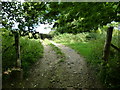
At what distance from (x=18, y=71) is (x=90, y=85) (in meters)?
2.90

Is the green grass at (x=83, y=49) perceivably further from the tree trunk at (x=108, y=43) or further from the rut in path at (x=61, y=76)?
the tree trunk at (x=108, y=43)

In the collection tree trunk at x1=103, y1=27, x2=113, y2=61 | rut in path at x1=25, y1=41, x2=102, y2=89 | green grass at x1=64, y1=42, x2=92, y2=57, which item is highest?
tree trunk at x1=103, y1=27, x2=113, y2=61

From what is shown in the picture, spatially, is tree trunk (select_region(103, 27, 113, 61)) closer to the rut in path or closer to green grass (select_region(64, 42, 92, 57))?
the rut in path

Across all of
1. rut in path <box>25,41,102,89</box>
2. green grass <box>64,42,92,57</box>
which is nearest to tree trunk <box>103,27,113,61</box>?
rut in path <box>25,41,102,89</box>

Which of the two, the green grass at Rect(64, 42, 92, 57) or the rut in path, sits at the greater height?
the green grass at Rect(64, 42, 92, 57)

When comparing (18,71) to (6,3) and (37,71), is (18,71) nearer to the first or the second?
(37,71)

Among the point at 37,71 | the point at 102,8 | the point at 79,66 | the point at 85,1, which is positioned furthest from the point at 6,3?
the point at 79,66

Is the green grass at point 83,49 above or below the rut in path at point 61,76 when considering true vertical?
above

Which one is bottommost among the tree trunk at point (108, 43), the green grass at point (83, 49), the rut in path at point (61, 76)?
the rut in path at point (61, 76)

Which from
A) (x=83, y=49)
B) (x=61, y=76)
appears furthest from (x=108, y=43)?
(x=83, y=49)

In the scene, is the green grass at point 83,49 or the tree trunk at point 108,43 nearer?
the tree trunk at point 108,43

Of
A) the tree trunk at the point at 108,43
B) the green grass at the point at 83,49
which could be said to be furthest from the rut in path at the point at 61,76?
the green grass at the point at 83,49

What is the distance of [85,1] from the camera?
11.7 ft

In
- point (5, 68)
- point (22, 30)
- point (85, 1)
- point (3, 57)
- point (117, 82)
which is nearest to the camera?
point (85, 1)
